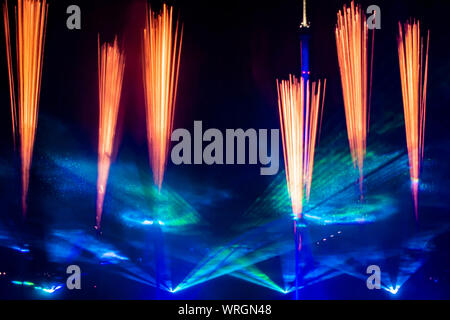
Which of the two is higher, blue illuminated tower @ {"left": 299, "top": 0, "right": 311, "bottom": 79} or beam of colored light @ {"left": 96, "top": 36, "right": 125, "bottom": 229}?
blue illuminated tower @ {"left": 299, "top": 0, "right": 311, "bottom": 79}

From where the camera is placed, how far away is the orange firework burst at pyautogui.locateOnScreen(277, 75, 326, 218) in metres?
9.69

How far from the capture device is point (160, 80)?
9.78 m

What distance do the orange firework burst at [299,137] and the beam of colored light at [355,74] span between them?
63cm

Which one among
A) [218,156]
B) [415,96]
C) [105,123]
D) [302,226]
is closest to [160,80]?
[105,123]

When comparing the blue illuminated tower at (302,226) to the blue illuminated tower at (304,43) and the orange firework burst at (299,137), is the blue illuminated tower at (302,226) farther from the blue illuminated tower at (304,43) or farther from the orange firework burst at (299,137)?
the orange firework burst at (299,137)

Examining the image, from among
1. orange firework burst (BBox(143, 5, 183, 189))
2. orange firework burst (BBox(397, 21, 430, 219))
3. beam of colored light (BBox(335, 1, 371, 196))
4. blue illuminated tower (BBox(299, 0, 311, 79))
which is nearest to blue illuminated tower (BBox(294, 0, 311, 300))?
blue illuminated tower (BBox(299, 0, 311, 79))

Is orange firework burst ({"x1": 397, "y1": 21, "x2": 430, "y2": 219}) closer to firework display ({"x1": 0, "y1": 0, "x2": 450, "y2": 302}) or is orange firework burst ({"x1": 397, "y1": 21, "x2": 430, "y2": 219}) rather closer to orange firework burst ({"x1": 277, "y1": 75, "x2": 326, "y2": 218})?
firework display ({"x1": 0, "y1": 0, "x2": 450, "y2": 302})

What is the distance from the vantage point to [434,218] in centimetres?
973

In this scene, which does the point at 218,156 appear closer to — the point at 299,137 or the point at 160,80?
the point at 299,137

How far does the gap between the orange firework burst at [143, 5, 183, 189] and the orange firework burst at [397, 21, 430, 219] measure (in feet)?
16.1

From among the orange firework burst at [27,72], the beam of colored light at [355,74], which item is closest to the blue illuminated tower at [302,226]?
the beam of colored light at [355,74]

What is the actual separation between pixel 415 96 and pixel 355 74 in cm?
135

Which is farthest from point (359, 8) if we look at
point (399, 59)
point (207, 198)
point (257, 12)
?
point (207, 198)

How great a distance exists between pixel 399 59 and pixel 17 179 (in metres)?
8.56
